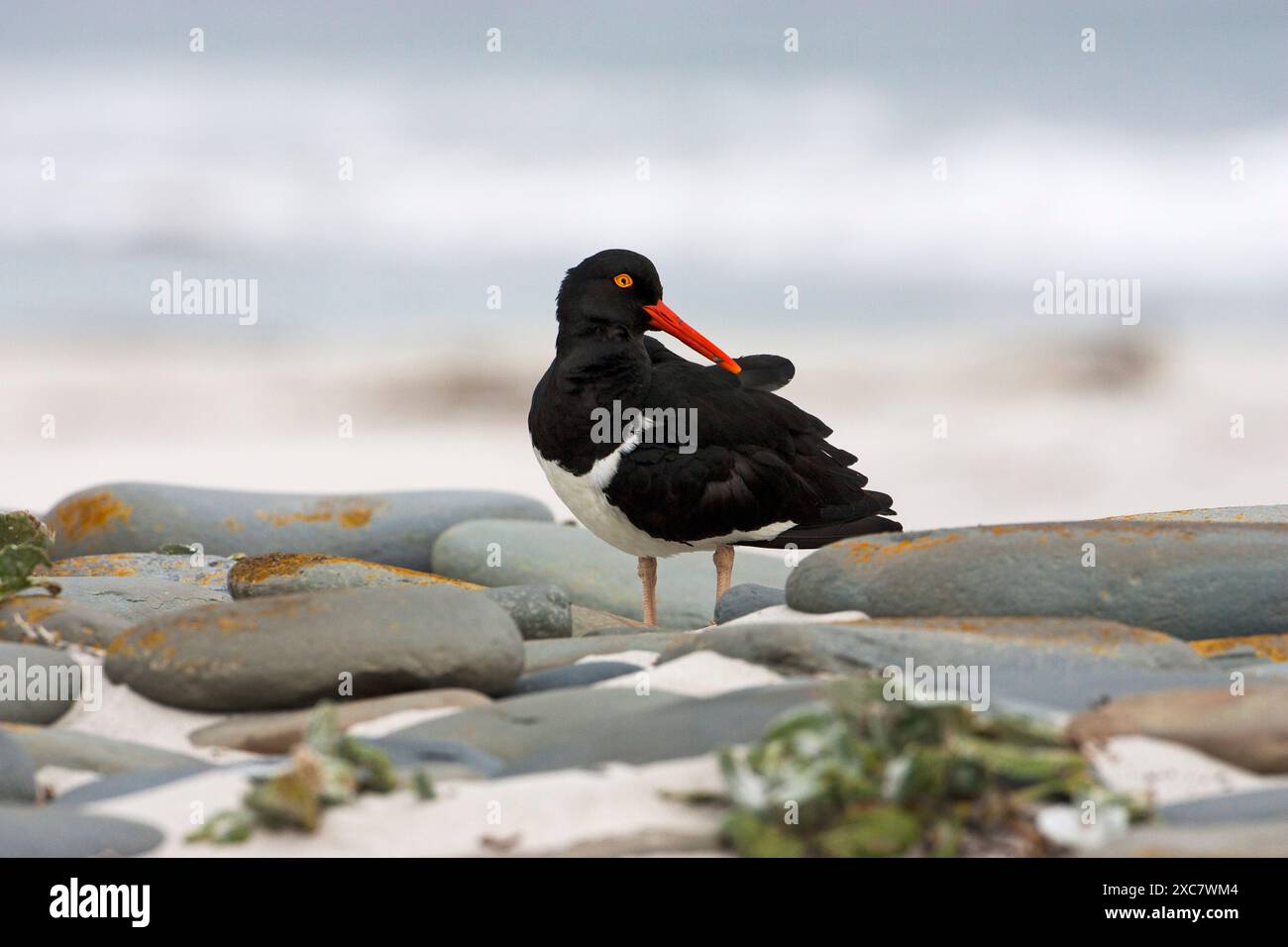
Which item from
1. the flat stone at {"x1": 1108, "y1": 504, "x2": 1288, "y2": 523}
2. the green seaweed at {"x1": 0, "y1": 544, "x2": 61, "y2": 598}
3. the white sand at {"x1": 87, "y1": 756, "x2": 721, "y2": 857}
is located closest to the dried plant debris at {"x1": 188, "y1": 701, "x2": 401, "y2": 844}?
the white sand at {"x1": 87, "y1": 756, "x2": 721, "y2": 857}

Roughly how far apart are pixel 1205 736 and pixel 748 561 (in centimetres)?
841

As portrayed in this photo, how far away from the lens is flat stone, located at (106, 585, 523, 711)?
218 inches

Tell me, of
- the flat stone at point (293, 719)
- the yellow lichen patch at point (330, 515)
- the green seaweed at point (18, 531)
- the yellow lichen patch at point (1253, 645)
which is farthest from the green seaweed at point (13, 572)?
the yellow lichen patch at point (330, 515)

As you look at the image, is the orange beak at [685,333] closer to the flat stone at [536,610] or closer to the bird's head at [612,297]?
the bird's head at [612,297]

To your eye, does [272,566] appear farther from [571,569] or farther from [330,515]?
[330,515]

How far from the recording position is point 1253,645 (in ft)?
21.5

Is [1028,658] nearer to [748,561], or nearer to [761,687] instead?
[761,687]

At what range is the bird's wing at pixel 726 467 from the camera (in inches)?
310

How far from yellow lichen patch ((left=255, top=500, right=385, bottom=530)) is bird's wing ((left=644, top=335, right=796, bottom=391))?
4360mm

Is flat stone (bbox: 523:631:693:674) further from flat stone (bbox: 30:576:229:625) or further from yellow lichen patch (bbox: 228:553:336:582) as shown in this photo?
flat stone (bbox: 30:576:229:625)
